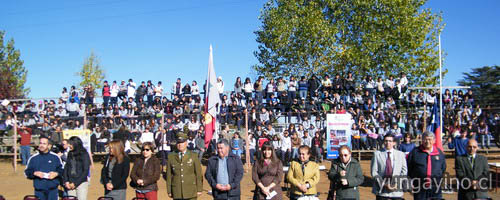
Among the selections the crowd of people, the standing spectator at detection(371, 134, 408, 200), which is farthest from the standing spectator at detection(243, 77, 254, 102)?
the standing spectator at detection(371, 134, 408, 200)

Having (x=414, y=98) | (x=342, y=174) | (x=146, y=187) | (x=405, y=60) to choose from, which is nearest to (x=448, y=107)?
(x=414, y=98)

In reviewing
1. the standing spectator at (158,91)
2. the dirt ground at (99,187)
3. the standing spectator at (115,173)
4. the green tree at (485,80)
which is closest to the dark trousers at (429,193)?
the dirt ground at (99,187)

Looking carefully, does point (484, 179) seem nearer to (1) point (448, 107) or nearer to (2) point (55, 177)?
(2) point (55, 177)

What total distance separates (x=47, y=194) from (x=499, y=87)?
32446 millimetres

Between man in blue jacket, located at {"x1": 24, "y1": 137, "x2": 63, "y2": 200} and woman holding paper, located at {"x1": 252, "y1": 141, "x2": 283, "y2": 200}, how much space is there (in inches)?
128

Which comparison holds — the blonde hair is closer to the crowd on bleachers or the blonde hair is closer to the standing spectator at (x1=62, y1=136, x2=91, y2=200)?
the standing spectator at (x1=62, y1=136, x2=91, y2=200)

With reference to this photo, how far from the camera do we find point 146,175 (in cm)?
622

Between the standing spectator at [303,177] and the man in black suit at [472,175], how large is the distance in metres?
2.07

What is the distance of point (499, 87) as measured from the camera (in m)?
30.7

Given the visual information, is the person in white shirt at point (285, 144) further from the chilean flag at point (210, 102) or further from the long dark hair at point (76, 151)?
the long dark hair at point (76, 151)

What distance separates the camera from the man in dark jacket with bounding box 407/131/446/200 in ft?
20.2

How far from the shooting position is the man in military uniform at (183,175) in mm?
6242

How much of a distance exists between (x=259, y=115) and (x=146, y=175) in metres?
10.4

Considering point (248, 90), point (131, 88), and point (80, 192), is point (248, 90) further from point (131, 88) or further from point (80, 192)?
point (80, 192)
